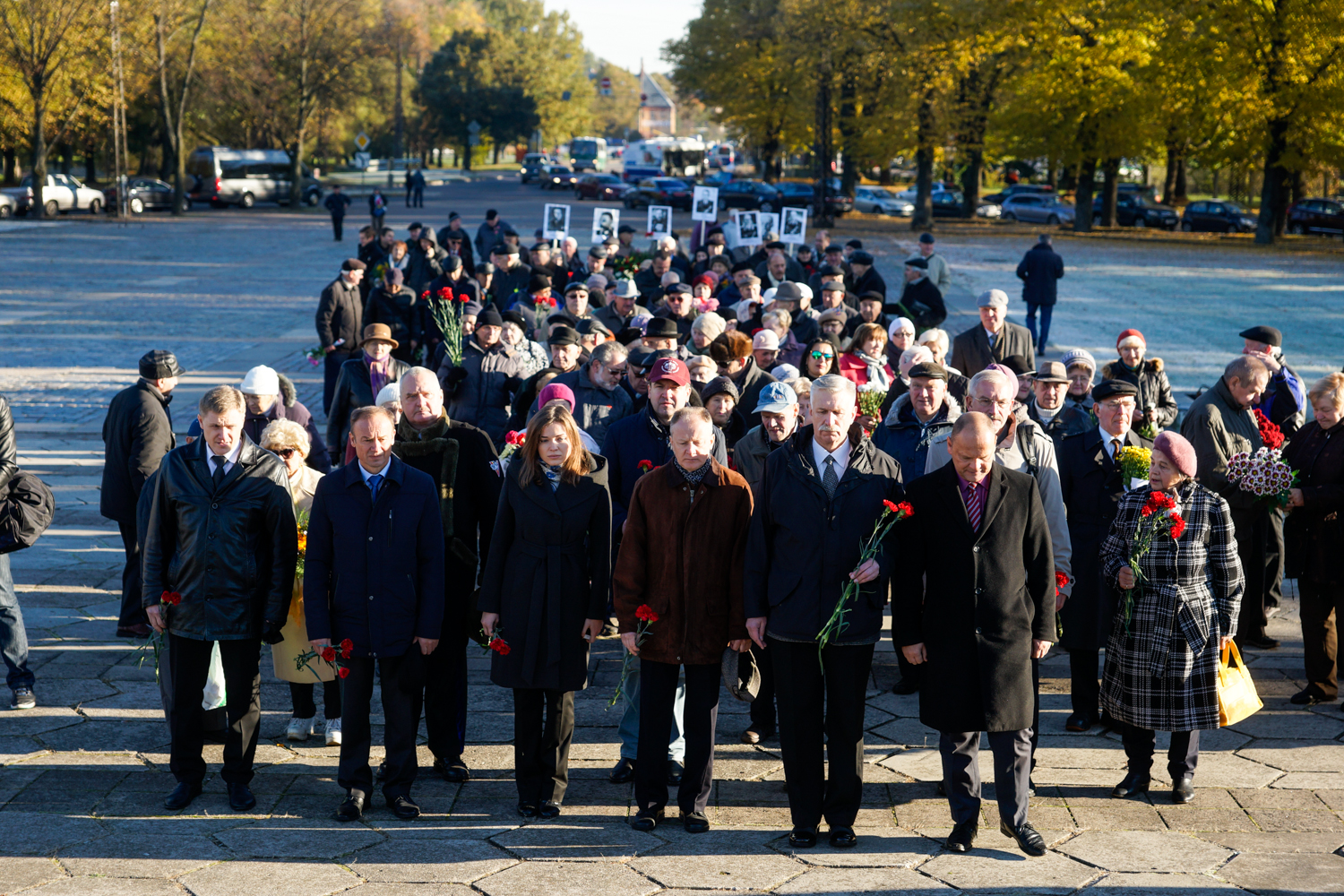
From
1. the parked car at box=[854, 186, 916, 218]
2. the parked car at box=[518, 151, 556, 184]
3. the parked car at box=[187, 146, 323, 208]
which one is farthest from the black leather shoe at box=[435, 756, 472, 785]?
the parked car at box=[518, 151, 556, 184]

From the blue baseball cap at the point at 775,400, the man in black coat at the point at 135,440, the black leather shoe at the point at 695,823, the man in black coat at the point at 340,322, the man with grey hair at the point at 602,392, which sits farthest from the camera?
the man in black coat at the point at 340,322

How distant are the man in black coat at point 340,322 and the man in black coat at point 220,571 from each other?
7.46m

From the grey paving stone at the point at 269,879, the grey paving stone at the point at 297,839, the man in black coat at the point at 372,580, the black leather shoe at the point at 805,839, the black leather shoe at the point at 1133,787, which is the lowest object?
the grey paving stone at the point at 297,839

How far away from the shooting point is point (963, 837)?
5363mm

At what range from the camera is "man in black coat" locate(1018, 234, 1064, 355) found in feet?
64.2

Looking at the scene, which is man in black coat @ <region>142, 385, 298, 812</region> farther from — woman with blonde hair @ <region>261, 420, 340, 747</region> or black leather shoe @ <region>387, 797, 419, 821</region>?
black leather shoe @ <region>387, 797, 419, 821</region>

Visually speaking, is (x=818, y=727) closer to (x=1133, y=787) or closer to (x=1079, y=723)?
(x=1133, y=787)

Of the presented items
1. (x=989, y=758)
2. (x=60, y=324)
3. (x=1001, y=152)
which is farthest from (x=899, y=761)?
(x=1001, y=152)

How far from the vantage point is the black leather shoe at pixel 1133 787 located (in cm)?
590

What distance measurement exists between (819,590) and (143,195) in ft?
166

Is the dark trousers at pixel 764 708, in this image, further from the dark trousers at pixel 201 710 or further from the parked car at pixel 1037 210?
the parked car at pixel 1037 210

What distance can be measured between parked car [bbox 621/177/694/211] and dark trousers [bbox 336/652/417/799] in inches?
1803

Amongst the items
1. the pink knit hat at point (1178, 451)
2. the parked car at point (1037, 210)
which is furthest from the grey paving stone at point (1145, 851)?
the parked car at point (1037, 210)

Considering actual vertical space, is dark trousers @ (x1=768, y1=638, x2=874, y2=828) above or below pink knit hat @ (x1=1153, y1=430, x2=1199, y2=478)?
below
